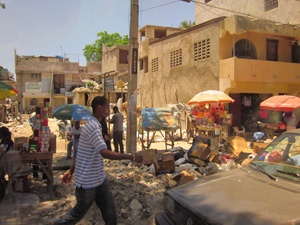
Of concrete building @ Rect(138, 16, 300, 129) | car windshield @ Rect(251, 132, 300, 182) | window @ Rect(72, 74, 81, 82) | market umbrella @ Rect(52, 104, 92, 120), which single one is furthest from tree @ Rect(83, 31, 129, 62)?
car windshield @ Rect(251, 132, 300, 182)

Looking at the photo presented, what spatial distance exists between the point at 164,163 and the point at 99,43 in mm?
46724

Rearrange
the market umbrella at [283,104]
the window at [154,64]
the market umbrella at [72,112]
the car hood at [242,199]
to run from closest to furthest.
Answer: the car hood at [242,199] < the market umbrella at [283,104] < the market umbrella at [72,112] < the window at [154,64]

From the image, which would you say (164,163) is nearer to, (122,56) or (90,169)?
(90,169)

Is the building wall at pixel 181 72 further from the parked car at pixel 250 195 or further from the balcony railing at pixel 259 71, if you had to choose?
the parked car at pixel 250 195

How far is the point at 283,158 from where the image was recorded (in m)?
3.41

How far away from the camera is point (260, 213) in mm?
2346

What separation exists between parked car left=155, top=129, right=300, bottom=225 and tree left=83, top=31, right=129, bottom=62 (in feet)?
143

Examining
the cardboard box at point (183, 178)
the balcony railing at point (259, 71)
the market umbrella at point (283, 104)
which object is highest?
the balcony railing at point (259, 71)

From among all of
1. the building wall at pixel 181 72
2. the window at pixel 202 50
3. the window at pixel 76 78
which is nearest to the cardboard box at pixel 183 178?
the building wall at pixel 181 72

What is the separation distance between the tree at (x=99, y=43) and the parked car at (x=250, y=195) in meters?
43.5

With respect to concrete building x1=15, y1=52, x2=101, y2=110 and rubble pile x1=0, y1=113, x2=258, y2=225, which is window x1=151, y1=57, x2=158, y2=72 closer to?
rubble pile x1=0, y1=113, x2=258, y2=225

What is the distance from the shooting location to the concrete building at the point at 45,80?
37.7 m

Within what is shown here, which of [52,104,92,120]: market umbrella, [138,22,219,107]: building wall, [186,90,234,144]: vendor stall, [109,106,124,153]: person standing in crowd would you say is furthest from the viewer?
[138,22,219,107]: building wall

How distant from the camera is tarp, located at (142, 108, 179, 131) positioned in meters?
9.52
